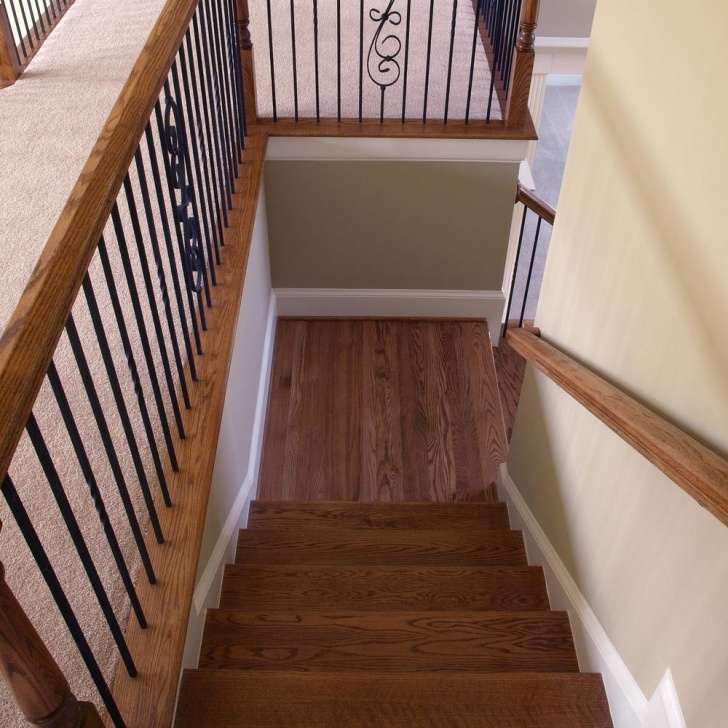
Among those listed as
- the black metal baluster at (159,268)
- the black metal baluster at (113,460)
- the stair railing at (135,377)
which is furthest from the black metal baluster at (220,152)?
the black metal baluster at (113,460)

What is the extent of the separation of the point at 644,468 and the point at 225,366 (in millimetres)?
1192

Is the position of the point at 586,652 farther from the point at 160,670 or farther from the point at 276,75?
the point at 276,75

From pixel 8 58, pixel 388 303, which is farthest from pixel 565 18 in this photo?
pixel 8 58

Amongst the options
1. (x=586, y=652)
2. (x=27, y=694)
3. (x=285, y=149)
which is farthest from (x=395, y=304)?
(x=27, y=694)

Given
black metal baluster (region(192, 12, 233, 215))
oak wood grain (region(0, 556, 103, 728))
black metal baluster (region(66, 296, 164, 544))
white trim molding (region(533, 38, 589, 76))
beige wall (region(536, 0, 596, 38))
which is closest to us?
oak wood grain (region(0, 556, 103, 728))

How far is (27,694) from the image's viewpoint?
1054 mm

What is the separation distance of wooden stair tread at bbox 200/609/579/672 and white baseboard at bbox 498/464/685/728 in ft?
0.31

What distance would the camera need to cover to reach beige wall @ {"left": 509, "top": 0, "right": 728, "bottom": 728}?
4.88ft

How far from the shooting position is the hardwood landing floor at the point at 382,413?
3379 mm

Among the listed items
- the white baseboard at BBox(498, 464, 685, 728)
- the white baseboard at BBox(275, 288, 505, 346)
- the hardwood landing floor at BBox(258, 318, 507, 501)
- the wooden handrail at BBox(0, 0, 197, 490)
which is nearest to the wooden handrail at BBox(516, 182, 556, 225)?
the white baseboard at BBox(275, 288, 505, 346)

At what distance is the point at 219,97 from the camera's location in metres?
2.81

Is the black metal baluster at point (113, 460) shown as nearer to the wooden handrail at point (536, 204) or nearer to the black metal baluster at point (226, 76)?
the black metal baluster at point (226, 76)

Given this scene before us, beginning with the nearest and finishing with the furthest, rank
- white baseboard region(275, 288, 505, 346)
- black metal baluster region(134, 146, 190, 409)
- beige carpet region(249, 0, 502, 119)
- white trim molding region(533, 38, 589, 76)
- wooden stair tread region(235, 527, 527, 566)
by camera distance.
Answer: black metal baluster region(134, 146, 190, 409) < wooden stair tread region(235, 527, 527, 566) < beige carpet region(249, 0, 502, 119) < white baseboard region(275, 288, 505, 346) < white trim molding region(533, 38, 589, 76)

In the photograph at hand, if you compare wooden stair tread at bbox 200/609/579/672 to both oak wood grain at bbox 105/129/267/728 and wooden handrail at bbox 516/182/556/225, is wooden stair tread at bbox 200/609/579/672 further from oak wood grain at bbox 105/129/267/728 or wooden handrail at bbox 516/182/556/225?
wooden handrail at bbox 516/182/556/225
